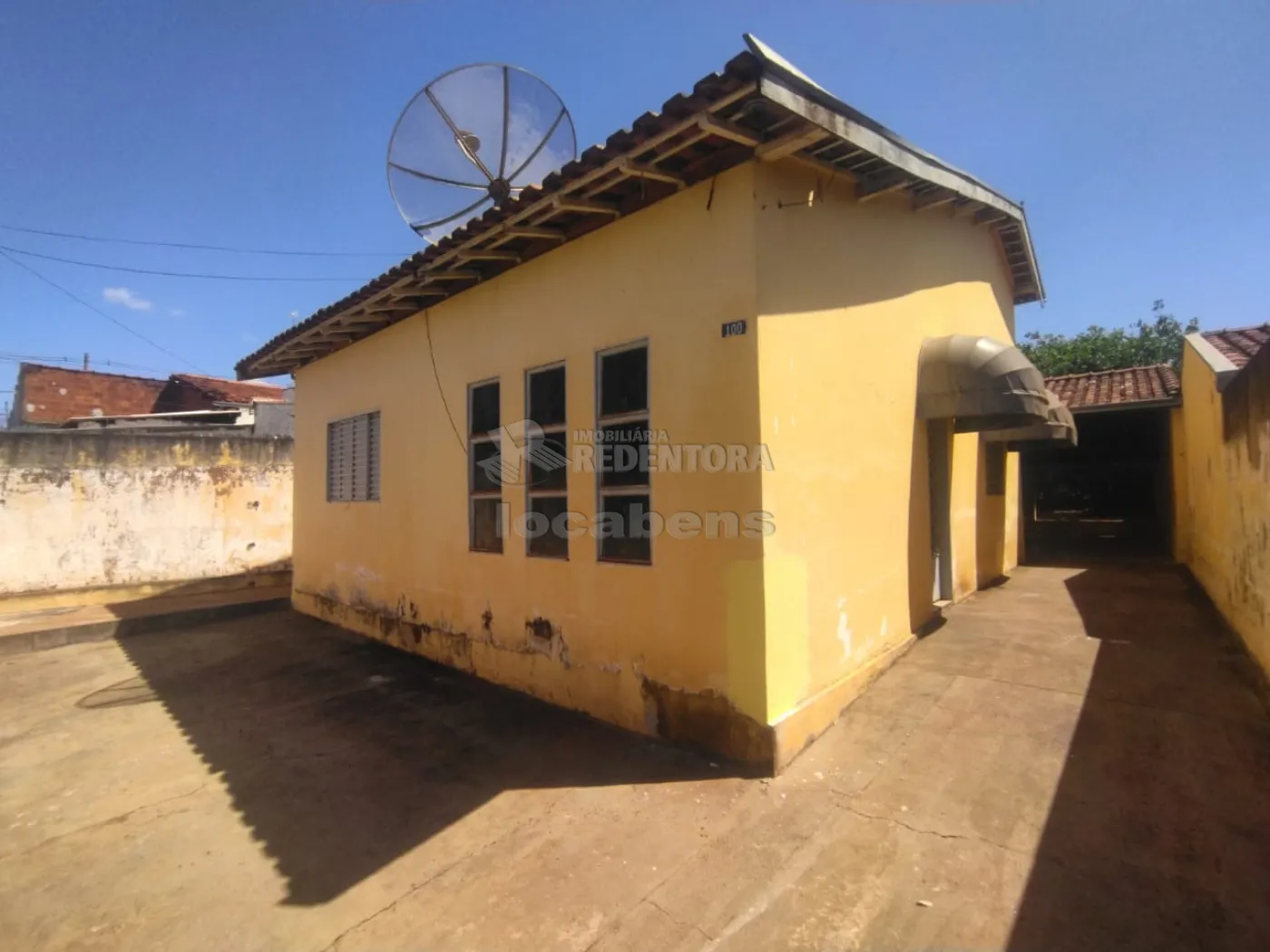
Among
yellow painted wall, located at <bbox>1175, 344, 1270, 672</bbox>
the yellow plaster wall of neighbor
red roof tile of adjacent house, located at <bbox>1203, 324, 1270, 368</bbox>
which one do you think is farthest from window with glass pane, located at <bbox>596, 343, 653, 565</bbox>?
the yellow plaster wall of neighbor

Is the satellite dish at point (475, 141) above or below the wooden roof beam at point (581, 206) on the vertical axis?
above

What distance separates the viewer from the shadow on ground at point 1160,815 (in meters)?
2.52

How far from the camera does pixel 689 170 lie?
4137mm

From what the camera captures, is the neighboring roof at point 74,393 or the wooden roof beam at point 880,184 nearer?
the wooden roof beam at point 880,184

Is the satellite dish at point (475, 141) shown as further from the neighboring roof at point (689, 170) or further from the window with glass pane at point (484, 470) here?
the window with glass pane at point (484, 470)

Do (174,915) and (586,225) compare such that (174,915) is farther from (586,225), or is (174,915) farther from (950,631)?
(950,631)

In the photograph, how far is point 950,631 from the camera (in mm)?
5906

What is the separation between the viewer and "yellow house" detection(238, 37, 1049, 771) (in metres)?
3.89

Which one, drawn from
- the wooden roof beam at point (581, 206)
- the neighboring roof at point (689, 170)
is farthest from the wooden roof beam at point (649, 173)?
the wooden roof beam at point (581, 206)

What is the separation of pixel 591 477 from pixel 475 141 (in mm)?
3976

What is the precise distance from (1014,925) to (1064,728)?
1.88m

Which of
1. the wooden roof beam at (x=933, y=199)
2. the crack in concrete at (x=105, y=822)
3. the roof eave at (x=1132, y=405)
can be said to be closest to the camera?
the crack in concrete at (x=105, y=822)

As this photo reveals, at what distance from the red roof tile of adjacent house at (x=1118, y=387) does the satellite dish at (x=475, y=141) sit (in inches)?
372

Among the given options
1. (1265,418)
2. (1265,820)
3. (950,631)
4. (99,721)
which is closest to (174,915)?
(99,721)
